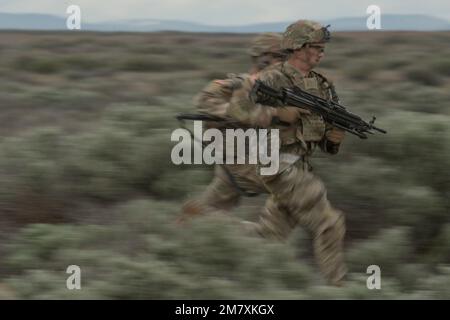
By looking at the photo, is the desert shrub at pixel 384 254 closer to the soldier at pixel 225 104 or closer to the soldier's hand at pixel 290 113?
the soldier at pixel 225 104

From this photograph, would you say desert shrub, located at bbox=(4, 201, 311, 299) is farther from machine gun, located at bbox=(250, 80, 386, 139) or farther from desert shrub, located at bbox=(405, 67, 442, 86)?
desert shrub, located at bbox=(405, 67, 442, 86)

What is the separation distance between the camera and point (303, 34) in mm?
5945

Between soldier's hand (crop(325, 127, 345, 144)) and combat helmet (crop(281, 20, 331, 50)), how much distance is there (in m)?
0.61

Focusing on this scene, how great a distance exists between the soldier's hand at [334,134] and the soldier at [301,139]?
6 centimetres

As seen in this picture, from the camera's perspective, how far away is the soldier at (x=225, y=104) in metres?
6.07

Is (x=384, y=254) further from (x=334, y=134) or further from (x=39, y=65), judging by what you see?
(x=39, y=65)

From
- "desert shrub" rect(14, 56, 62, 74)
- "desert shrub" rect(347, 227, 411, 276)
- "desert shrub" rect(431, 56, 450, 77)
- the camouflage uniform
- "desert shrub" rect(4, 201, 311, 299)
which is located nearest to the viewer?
"desert shrub" rect(4, 201, 311, 299)

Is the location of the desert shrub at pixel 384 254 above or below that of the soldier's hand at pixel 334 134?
below

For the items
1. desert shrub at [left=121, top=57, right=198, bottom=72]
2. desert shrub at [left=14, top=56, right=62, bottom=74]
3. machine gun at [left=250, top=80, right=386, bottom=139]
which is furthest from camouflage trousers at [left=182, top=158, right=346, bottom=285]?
desert shrub at [left=14, top=56, right=62, bottom=74]

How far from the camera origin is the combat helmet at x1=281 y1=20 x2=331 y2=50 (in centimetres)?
595

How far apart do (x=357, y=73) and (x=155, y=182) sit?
13.8 m

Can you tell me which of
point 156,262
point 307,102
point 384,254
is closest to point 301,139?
point 307,102

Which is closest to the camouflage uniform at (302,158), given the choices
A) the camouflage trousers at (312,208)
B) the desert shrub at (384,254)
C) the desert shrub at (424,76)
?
the camouflage trousers at (312,208)
